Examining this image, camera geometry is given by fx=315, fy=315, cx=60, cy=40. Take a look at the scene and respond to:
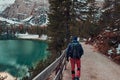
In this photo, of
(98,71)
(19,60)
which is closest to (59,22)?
(98,71)

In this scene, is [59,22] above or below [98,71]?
above

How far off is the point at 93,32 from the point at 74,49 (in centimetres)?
5300

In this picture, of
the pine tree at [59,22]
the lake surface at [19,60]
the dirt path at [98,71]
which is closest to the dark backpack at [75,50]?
the dirt path at [98,71]

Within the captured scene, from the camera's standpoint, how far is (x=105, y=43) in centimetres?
3472

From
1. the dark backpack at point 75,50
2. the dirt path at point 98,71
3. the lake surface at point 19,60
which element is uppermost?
the dark backpack at point 75,50

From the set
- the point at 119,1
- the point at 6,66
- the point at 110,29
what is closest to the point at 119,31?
the point at 110,29

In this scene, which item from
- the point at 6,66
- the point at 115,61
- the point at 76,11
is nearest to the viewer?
the point at 115,61

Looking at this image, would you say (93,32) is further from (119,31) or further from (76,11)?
(119,31)

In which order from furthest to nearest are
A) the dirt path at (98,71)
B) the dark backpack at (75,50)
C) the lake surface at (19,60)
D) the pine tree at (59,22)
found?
the lake surface at (19,60) < the pine tree at (59,22) < the dirt path at (98,71) < the dark backpack at (75,50)

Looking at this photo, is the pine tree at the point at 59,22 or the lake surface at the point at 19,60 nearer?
the pine tree at the point at 59,22

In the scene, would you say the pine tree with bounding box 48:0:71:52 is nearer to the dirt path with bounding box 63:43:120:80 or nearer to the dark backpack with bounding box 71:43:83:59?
the dirt path with bounding box 63:43:120:80

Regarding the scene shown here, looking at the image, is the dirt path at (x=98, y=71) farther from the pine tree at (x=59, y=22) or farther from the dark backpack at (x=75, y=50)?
the pine tree at (x=59, y=22)

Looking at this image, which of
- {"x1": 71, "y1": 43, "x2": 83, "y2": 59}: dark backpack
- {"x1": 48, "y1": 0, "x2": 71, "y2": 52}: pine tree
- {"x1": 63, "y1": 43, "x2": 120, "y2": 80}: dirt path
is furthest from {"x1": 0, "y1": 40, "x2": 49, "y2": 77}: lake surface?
{"x1": 71, "y1": 43, "x2": 83, "y2": 59}: dark backpack

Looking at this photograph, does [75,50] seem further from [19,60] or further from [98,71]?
[19,60]
